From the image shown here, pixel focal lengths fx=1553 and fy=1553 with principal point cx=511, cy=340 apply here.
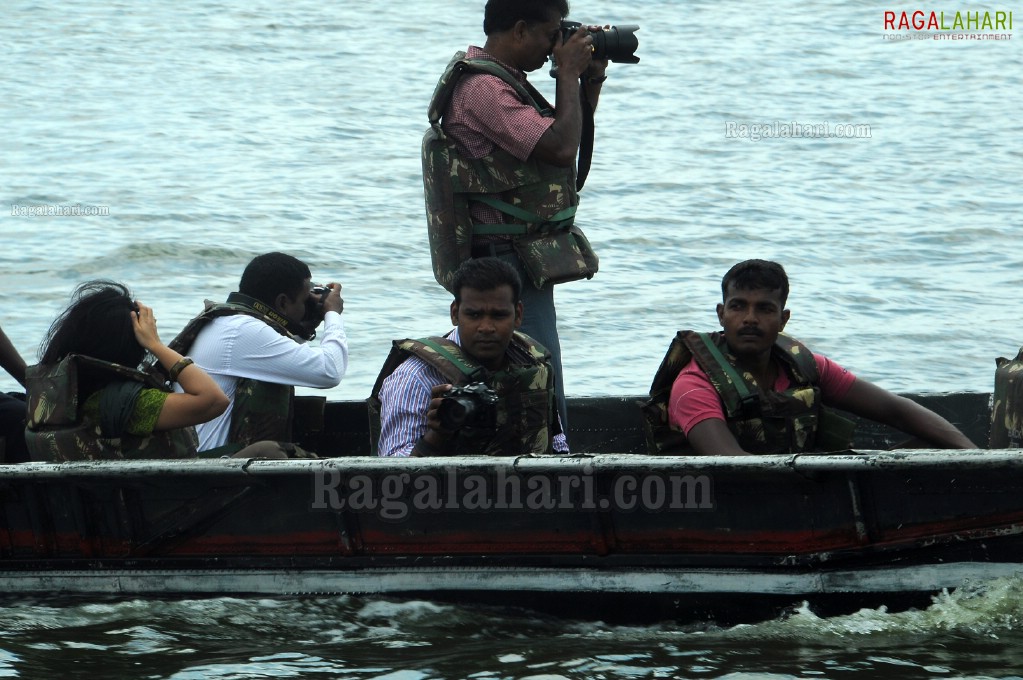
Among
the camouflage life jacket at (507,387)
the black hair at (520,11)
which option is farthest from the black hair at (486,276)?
the black hair at (520,11)

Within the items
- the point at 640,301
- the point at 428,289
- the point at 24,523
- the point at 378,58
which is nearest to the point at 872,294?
the point at 640,301

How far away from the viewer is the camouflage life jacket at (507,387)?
16.9 feet

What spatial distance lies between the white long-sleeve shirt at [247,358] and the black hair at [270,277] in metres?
0.16

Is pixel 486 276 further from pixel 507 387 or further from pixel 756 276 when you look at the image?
pixel 756 276

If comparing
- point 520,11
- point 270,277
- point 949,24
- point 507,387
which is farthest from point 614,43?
point 949,24

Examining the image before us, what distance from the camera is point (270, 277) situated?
584 centimetres

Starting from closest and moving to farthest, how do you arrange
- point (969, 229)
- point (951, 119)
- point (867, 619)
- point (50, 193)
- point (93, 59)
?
point (867, 619) → point (969, 229) → point (50, 193) → point (951, 119) → point (93, 59)

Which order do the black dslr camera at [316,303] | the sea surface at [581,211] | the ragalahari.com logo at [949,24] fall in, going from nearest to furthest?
the sea surface at [581,211]
the black dslr camera at [316,303]
the ragalahari.com logo at [949,24]

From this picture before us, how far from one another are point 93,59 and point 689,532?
18590 millimetres

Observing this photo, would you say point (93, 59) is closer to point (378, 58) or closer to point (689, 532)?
point (378, 58)

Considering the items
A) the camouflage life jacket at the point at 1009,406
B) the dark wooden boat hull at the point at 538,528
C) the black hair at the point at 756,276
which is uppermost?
the black hair at the point at 756,276

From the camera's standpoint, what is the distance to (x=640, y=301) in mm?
13281

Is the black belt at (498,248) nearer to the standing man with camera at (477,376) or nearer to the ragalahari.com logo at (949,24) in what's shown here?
the standing man with camera at (477,376)

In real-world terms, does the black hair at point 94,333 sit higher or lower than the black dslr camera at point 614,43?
lower
